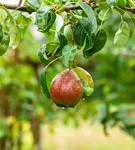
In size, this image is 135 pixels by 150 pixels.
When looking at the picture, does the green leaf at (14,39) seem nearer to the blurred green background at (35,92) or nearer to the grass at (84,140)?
the blurred green background at (35,92)

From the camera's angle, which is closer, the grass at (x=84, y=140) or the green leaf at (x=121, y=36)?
the green leaf at (x=121, y=36)

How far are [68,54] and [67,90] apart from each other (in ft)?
0.21

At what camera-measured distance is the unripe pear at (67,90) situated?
82 cm

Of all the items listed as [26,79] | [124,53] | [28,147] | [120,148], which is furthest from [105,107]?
[120,148]

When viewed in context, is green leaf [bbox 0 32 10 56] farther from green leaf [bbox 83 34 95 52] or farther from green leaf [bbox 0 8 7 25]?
green leaf [bbox 83 34 95 52]

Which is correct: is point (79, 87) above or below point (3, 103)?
above

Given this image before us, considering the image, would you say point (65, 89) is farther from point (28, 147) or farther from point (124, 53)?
point (28, 147)

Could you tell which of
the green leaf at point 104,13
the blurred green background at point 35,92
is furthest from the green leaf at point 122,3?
the blurred green background at point 35,92

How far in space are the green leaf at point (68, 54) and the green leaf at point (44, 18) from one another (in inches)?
2.3

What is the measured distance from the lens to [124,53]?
9.29ft

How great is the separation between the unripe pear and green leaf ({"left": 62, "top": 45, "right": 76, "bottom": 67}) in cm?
2

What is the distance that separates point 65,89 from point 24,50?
196cm

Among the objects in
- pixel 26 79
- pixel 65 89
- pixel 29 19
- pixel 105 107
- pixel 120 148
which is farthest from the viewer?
pixel 120 148

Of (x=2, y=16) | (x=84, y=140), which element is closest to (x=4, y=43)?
(x=2, y=16)
